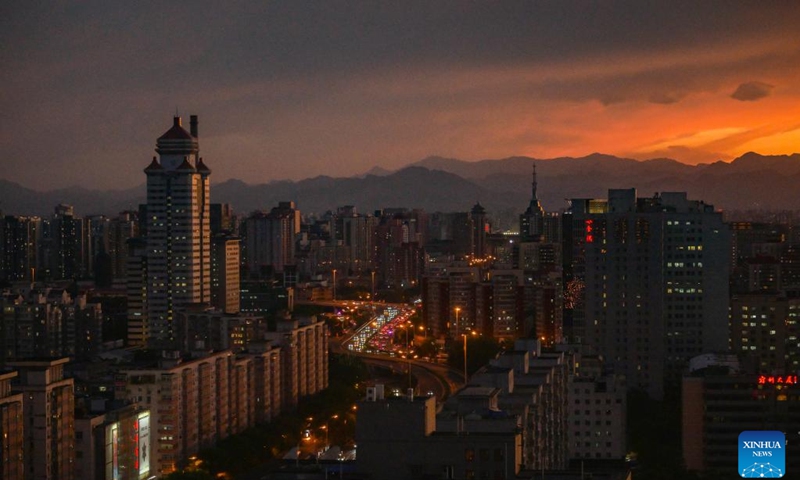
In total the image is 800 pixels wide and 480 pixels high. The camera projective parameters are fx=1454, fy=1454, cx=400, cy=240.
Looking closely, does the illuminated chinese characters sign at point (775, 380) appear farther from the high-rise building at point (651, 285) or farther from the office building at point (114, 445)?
the office building at point (114, 445)

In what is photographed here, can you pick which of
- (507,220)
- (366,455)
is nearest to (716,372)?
(366,455)

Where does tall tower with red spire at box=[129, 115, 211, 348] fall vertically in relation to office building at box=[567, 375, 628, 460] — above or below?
above

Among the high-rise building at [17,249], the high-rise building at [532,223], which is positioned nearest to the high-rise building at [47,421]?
the high-rise building at [17,249]

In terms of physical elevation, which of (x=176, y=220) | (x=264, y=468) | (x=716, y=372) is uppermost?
(x=176, y=220)

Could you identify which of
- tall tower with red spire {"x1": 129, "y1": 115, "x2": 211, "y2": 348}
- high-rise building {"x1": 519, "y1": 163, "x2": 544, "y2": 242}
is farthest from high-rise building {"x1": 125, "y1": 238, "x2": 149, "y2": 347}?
high-rise building {"x1": 519, "y1": 163, "x2": 544, "y2": 242}

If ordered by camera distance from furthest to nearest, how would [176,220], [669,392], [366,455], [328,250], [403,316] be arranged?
[328,250] < [403,316] < [176,220] < [669,392] < [366,455]

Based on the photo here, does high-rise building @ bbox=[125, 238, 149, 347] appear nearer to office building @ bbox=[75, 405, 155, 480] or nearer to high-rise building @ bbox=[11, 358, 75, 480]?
office building @ bbox=[75, 405, 155, 480]

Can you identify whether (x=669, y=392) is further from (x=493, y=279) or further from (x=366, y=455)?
(x=366, y=455)
